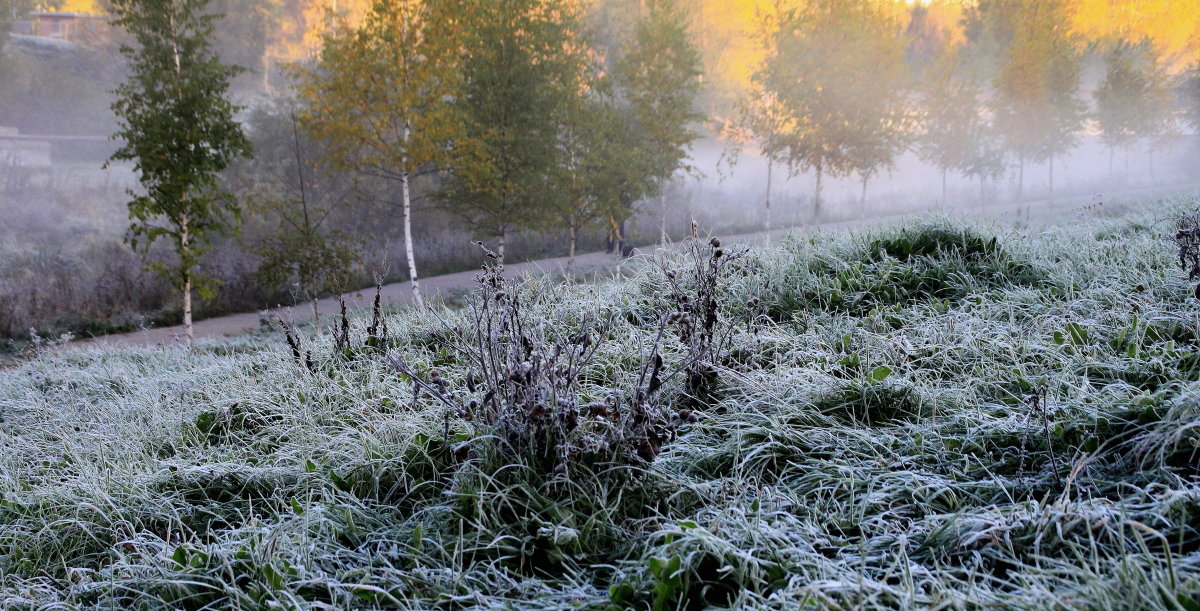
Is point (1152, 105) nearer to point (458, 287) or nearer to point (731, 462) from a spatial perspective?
point (458, 287)

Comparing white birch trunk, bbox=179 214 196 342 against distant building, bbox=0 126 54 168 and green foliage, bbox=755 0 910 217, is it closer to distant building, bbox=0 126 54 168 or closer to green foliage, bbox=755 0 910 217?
green foliage, bbox=755 0 910 217

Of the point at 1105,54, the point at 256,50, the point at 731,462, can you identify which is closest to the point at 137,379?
the point at 731,462

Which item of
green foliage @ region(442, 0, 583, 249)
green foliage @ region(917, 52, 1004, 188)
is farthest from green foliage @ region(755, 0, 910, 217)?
green foliage @ region(442, 0, 583, 249)

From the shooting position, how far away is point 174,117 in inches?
392

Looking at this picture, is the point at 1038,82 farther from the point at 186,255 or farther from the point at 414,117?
the point at 186,255

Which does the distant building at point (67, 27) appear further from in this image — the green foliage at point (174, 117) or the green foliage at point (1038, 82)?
the green foliage at point (1038, 82)

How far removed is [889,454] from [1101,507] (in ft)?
2.22

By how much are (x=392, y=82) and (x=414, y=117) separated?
0.95 metres

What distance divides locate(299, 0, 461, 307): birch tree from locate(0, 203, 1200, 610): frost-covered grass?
8.66 metres

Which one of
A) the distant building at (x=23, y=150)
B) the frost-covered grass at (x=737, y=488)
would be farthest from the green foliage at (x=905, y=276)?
the distant building at (x=23, y=150)

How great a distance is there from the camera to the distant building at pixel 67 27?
88.0 feet

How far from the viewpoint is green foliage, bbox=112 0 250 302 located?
965 cm

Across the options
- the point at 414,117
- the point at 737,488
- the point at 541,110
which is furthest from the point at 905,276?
the point at 541,110

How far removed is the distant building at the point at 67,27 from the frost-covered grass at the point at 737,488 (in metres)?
30.8
